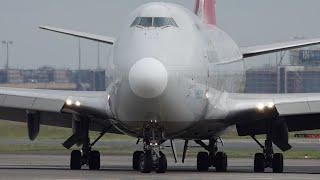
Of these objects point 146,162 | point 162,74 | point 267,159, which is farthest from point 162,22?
point 267,159

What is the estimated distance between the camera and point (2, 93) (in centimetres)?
3991

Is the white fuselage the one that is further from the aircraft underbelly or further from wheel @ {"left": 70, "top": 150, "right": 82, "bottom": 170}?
wheel @ {"left": 70, "top": 150, "right": 82, "bottom": 170}

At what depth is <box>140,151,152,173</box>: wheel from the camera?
1407 inches

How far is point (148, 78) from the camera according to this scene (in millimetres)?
34031

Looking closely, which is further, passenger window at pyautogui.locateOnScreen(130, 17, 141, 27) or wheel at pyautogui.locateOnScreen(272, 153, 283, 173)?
wheel at pyautogui.locateOnScreen(272, 153, 283, 173)

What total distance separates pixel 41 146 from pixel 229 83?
34.1 metres

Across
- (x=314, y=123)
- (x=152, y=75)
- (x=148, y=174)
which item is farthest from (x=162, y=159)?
(x=314, y=123)

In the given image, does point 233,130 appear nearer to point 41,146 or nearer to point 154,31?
point 154,31

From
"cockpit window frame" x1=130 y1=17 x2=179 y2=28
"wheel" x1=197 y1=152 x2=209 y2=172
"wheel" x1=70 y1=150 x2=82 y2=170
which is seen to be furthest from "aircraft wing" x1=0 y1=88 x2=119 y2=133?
"wheel" x1=197 y1=152 x2=209 y2=172

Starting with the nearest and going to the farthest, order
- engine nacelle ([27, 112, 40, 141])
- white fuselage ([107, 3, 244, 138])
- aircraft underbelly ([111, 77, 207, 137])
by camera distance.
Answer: white fuselage ([107, 3, 244, 138]) → aircraft underbelly ([111, 77, 207, 137]) → engine nacelle ([27, 112, 40, 141])

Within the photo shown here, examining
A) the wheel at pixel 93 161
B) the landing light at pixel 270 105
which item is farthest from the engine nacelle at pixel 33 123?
the landing light at pixel 270 105

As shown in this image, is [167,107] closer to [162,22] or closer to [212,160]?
[162,22]

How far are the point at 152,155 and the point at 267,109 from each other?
17.1 ft

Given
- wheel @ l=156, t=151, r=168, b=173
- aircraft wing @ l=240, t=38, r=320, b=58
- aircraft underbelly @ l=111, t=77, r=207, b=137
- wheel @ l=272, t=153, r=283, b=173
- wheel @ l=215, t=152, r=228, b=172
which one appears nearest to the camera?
aircraft underbelly @ l=111, t=77, r=207, b=137
